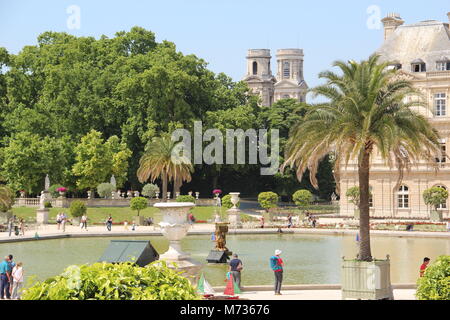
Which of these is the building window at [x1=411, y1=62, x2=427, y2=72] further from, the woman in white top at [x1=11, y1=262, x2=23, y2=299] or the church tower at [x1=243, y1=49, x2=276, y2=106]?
the church tower at [x1=243, y1=49, x2=276, y2=106]

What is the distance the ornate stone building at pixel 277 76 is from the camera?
149875 mm

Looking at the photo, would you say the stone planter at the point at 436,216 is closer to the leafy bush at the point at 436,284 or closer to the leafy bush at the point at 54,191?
the leafy bush at the point at 54,191

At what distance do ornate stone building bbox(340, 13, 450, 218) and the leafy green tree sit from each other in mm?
24001

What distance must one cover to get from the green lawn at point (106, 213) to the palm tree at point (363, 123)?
3500 centimetres

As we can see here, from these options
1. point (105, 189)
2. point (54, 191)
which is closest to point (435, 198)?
point (105, 189)

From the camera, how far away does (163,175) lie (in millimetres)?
65062

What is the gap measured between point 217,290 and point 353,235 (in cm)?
2709

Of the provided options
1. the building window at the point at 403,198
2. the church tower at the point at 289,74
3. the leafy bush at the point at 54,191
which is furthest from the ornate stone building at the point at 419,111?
the church tower at the point at 289,74

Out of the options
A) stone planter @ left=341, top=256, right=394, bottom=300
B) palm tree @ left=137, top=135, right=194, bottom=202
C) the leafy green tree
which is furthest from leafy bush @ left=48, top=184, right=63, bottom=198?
stone planter @ left=341, top=256, right=394, bottom=300

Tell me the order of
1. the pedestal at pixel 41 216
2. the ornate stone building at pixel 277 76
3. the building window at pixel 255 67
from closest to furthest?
the pedestal at pixel 41 216, the ornate stone building at pixel 277 76, the building window at pixel 255 67

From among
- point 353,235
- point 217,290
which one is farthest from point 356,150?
point 353,235

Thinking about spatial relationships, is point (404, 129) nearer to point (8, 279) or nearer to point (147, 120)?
point (8, 279)

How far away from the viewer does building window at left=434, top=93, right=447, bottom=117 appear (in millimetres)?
62353
